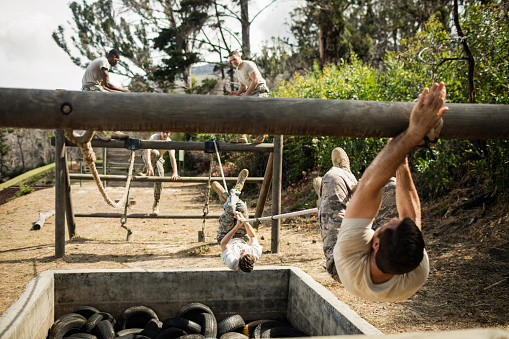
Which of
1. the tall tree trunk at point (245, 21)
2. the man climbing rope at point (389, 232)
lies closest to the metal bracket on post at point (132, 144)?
the man climbing rope at point (389, 232)

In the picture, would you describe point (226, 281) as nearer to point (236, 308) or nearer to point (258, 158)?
point (236, 308)

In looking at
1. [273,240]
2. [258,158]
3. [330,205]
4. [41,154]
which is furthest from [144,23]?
[330,205]

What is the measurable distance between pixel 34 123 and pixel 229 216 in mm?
3805

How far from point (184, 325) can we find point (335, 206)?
2348 millimetres

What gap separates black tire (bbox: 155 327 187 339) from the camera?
425 centimetres

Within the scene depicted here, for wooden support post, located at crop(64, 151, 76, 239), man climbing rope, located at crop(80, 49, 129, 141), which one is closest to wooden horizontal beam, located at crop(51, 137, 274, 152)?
man climbing rope, located at crop(80, 49, 129, 141)

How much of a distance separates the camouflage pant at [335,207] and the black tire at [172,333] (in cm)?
202

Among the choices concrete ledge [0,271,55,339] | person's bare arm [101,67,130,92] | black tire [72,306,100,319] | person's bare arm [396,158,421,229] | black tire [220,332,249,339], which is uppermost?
person's bare arm [101,67,130,92]

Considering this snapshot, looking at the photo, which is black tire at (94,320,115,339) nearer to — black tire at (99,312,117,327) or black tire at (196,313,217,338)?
black tire at (99,312,117,327)

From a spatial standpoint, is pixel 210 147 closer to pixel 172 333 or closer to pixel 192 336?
pixel 172 333

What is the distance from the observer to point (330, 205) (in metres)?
3.13

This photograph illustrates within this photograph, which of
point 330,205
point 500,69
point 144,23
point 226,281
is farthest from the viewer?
point 144,23

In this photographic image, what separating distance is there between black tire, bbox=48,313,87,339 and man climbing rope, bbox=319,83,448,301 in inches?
132

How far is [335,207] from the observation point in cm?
313
